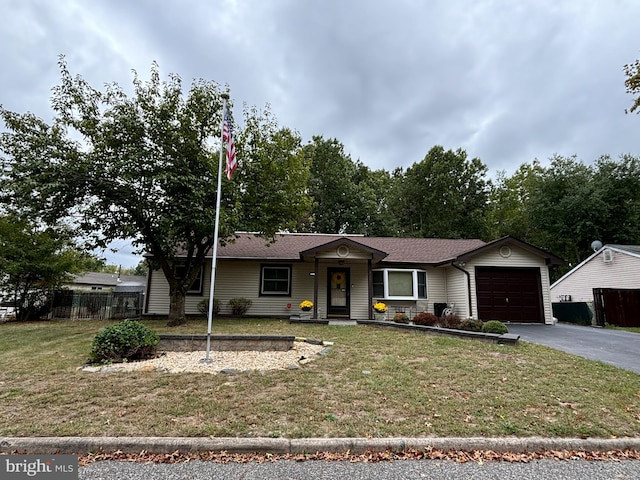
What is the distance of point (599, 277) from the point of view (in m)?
17.0

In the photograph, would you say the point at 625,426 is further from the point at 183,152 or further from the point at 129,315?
the point at 129,315

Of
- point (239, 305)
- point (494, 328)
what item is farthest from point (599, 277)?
point (239, 305)

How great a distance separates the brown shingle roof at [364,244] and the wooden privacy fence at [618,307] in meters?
5.43

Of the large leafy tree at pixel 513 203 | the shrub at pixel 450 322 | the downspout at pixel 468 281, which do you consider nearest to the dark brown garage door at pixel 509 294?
the downspout at pixel 468 281

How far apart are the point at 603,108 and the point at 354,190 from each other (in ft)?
54.1

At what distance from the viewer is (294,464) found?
2947mm

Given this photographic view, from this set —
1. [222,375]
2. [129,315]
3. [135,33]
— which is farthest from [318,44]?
[129,315]

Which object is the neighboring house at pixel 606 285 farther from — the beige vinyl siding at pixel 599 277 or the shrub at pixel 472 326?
the shrub at pixel 472 326

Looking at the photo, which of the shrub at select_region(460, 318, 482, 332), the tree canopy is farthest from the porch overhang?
the tree canopy

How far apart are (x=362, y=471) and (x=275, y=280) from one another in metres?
11.4

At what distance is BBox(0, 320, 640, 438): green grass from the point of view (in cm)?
350

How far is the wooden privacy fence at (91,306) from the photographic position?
14578 millimetres

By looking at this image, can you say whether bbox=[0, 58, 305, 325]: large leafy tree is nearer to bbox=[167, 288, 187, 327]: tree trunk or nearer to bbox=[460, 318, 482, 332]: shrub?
bbox=[167, 288, 187, 327]: tree trunk

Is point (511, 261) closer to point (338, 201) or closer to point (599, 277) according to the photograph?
point (599, 277)
